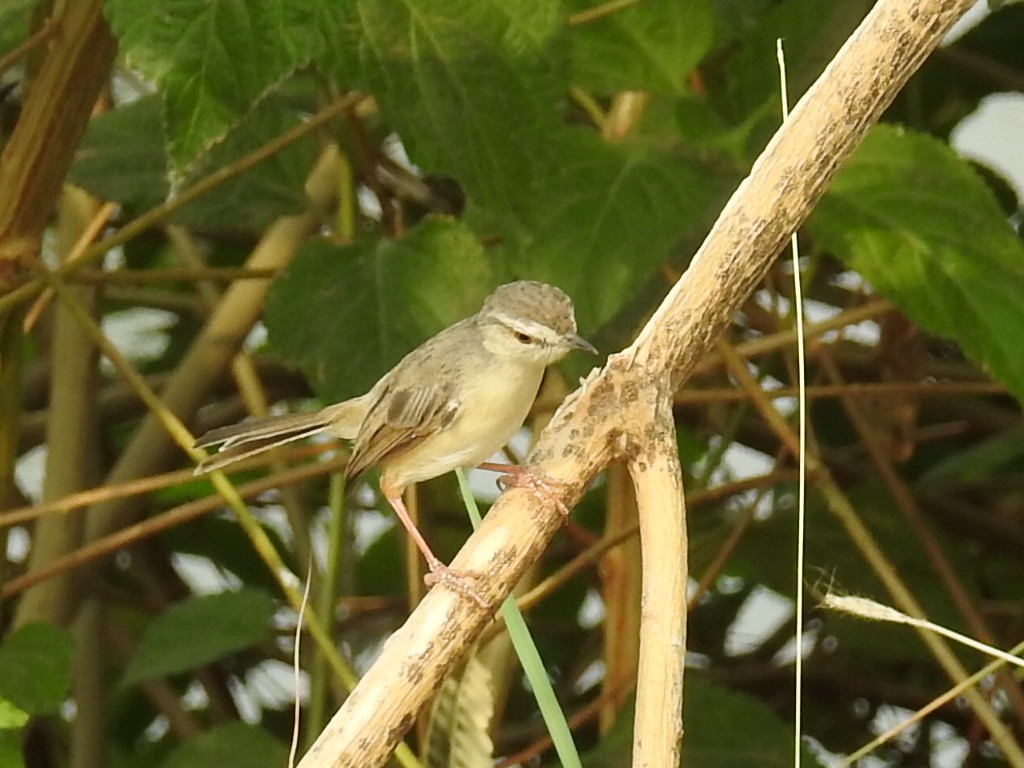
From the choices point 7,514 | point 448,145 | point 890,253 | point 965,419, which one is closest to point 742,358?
point 890,253

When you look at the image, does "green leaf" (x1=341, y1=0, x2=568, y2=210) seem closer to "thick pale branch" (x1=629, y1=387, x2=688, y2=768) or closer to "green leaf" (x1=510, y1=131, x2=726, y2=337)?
"green leaf" (x1=510, y1=131, x2=726, y2=337)

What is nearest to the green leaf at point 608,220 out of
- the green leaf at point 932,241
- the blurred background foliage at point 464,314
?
the blurred background foliage at point 464,314

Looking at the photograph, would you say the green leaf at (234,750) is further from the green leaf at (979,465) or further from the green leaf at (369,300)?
the green leaf at (979,465)

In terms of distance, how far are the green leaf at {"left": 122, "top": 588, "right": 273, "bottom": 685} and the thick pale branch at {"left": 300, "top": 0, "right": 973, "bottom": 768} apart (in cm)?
64

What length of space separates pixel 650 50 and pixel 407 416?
1.22ft

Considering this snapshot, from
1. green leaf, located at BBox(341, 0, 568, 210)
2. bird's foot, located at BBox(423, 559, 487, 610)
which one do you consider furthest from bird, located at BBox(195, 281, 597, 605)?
bird's foot, located at BBox(423, 559, 487, 610)

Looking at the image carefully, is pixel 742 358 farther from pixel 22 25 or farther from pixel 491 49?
pixel 22 25

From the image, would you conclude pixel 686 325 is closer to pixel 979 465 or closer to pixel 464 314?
pixel 464 314

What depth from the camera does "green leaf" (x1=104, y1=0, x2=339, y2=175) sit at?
780mm

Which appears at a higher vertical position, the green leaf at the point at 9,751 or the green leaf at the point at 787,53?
the green leaf at the point at 787,53

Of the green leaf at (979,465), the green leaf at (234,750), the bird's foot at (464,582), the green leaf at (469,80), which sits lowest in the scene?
the green leaf at (979,465)

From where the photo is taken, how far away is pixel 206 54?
789 mm

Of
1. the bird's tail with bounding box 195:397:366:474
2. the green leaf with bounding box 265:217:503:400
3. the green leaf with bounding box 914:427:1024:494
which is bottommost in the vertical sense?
the green leaf with bounding box 914:427:1024:494

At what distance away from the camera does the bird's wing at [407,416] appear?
1.17 metres
